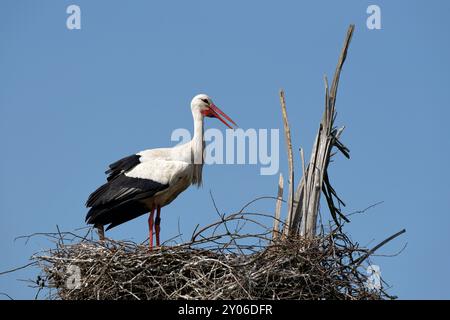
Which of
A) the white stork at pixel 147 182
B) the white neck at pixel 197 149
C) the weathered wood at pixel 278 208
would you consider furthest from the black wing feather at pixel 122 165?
the weathered wood at pixel 278 208

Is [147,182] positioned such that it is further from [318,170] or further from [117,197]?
[318,170]

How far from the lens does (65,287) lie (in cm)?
966

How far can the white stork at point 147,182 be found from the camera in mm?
11172

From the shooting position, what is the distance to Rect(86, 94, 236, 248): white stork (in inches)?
440

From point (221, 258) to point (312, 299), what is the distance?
82 cm

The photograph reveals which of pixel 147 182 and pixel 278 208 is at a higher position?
pixel 147 182

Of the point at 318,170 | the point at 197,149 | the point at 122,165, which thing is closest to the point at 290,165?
the point at 318,170

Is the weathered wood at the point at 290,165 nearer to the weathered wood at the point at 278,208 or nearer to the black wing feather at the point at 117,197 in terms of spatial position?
the weathered wood at the point at 278,208

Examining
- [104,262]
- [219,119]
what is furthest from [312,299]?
[219,119]

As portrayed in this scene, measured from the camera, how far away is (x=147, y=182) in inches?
444

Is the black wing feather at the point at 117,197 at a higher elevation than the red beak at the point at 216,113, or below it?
below
